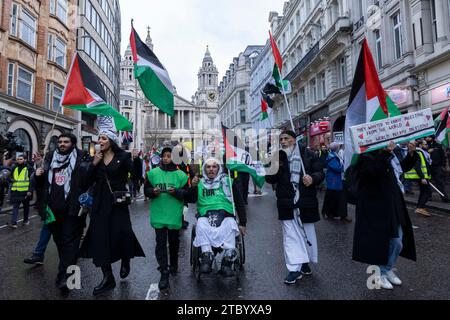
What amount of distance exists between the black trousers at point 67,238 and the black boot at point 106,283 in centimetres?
46

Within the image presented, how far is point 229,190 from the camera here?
4.48 meters

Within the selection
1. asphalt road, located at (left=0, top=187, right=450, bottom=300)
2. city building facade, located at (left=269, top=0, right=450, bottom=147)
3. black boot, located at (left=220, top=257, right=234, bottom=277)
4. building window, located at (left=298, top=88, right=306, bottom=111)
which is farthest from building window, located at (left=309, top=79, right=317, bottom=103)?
black boot, located at (left=220, top=257, right=234, bottom=277)

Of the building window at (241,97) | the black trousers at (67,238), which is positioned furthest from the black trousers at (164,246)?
the building window at (241,97)

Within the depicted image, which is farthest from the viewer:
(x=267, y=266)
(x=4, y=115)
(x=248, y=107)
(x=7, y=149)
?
(x=248, y=107)

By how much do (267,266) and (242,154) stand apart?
6.25 ft

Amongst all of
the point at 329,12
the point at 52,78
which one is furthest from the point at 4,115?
the point at 329,12

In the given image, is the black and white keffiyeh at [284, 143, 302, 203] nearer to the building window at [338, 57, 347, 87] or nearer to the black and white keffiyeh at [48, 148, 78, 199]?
the black and white keffiyeh at [48, 148, 78, 199]

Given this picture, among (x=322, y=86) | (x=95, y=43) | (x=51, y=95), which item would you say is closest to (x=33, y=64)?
(x=51, y=95)

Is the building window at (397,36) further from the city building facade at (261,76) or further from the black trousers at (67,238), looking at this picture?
the city building facade at (261,76)

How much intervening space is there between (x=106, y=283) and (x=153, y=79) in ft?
10.8

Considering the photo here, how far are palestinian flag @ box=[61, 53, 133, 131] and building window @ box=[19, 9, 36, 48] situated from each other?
688 inches

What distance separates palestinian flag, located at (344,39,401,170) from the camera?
4.14 m

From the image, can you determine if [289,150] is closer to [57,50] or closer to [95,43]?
[57,50]
